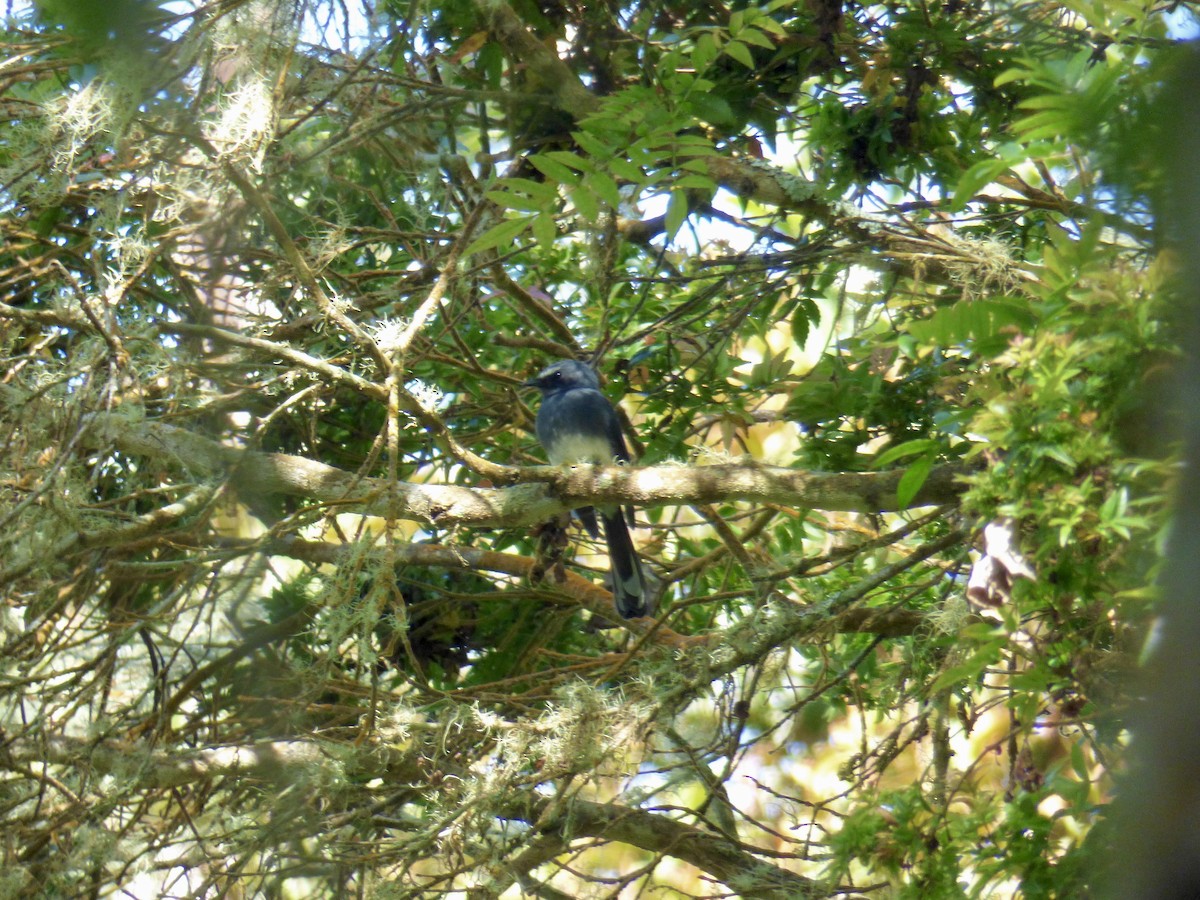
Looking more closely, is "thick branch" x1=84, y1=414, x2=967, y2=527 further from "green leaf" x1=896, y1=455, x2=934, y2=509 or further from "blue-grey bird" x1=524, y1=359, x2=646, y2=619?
"blue-grey bird" x1=524, y1=359, x2=646, y2=619

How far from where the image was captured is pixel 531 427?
18.3ft

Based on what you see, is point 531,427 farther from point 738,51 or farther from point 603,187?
point 603,187

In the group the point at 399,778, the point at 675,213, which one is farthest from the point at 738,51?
the point at 399,778

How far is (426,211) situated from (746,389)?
57.6 inches

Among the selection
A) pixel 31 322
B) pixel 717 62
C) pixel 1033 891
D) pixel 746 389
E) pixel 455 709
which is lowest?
pixel 1033 891

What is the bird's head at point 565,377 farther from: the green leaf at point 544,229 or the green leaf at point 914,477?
the green leaf at point 914,477

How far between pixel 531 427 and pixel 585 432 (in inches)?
21.4

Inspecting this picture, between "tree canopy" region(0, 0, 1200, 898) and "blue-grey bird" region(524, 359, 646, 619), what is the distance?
173 mm

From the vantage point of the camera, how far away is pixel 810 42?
4188 mm

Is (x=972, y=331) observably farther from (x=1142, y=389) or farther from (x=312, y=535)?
(x=312, y=535)

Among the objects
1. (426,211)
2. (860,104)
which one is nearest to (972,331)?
(860,104)

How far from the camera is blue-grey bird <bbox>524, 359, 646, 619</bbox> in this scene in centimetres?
504

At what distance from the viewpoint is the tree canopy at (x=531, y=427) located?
88.8 inches

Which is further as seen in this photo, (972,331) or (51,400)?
(51,400)
